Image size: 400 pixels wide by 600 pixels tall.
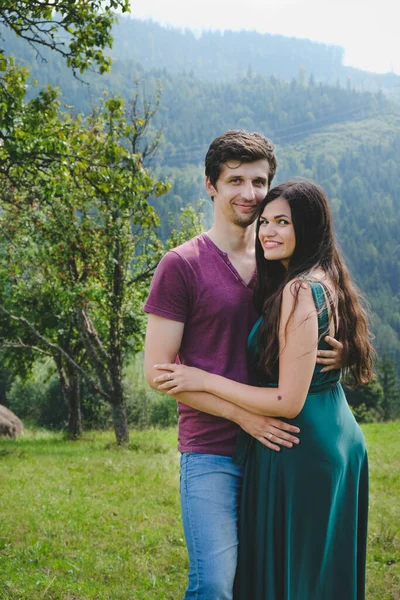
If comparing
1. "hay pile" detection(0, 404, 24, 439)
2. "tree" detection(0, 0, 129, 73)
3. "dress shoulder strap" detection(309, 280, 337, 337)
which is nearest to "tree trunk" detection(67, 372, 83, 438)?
"hay pile" detection(0, 404, 24, 439)

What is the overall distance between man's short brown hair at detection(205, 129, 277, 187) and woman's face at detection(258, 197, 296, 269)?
36 cm

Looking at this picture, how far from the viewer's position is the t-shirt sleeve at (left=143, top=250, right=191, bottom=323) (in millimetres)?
3377

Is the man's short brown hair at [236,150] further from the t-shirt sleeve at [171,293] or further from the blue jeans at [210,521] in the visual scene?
the blue jeans at [210,521]

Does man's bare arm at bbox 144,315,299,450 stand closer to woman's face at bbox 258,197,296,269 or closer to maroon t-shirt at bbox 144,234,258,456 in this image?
maroon t-shirt at bbox 144,234,258,456

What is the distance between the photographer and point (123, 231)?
16.5m

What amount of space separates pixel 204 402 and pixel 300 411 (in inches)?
19.1

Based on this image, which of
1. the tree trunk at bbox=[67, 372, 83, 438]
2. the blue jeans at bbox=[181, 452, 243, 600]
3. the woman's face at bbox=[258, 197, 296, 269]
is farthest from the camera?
the tree trunk at bbox=[67, 372, 83, 438]

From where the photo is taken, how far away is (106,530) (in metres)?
8.00

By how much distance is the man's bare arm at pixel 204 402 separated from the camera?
3.21 meters

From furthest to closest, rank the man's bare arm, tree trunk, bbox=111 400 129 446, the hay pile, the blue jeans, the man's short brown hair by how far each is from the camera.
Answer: the hay pile
tree trunk, bbox=111 400 129 446
the man's short brown hair
the man's bare arm
the blue jeans

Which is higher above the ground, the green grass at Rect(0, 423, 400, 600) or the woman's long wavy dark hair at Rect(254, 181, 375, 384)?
the woman's long wavy dark hair at Rect(254, 181, 375, 384)

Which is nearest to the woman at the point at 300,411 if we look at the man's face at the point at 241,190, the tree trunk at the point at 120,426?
the man's face at the point at 241,190

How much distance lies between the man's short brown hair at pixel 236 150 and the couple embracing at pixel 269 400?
12 mm

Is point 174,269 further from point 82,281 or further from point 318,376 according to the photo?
point 82,281
